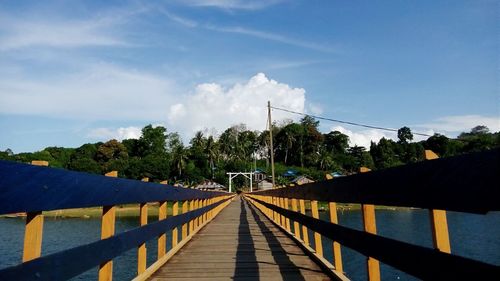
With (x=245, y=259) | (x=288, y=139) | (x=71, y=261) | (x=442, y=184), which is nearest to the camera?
(x=442, y=184)

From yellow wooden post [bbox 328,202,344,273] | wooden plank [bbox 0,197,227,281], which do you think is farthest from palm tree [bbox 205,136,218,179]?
wooden plank [bbox 0,197,227,281]

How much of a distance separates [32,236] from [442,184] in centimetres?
178

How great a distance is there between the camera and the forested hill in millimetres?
102000

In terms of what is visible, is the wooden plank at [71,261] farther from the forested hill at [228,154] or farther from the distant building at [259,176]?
the distant building at [259,176]

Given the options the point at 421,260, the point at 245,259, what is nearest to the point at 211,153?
the point at 245,259

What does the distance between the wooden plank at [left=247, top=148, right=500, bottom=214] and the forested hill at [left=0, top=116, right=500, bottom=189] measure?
291ft

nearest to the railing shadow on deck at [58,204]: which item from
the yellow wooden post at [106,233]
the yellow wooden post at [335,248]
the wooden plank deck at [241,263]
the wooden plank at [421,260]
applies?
the yellow wooden post at [106,233]

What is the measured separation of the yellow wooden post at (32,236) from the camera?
181cm

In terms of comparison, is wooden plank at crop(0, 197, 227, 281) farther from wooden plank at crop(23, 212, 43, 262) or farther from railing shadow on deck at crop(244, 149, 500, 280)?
railing shadow on deck at crop(244, 149, 500, 280)

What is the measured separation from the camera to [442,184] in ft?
5.47

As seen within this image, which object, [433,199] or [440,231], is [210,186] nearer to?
[440,231]

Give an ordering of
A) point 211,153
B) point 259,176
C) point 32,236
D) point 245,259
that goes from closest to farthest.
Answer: point 32,236 < point 245,259 < point 211,153 < point 259,176

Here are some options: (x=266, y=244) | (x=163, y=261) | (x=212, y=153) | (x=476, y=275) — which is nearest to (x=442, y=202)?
(x=476, y=275)

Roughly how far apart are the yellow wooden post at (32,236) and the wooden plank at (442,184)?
1.73 metres
